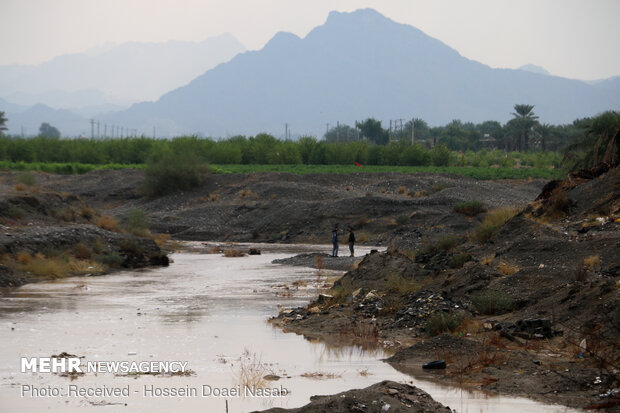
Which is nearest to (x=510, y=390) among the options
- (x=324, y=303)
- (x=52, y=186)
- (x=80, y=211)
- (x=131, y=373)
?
(x=131, y=373)

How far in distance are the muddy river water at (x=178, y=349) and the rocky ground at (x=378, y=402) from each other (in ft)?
3.77

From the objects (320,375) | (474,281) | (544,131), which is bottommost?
(320,375)

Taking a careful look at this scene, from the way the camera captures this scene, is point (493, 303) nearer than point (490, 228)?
Yes

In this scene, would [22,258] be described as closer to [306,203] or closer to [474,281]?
[474,281]

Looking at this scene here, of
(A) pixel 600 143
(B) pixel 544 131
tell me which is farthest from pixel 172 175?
(B) pixel 544 131

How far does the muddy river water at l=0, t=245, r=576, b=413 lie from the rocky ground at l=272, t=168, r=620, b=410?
2.72ft

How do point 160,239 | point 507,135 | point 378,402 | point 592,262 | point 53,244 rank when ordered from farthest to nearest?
point 507,135 → point 160,239 → point 53,244 → point 592,262 → point 378,402

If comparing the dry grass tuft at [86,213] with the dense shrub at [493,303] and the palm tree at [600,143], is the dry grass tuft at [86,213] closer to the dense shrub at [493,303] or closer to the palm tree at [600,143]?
the palm tree at [600,143]

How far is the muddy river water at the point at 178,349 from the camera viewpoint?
38.8 feet

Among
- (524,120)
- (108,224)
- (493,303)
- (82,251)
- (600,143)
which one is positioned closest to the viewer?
(493,303)

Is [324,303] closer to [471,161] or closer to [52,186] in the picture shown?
[52,186]

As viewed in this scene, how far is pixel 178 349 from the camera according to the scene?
15820 millimetres

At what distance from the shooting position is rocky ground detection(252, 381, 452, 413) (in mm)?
9672

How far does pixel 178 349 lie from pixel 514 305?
24.6 feet
